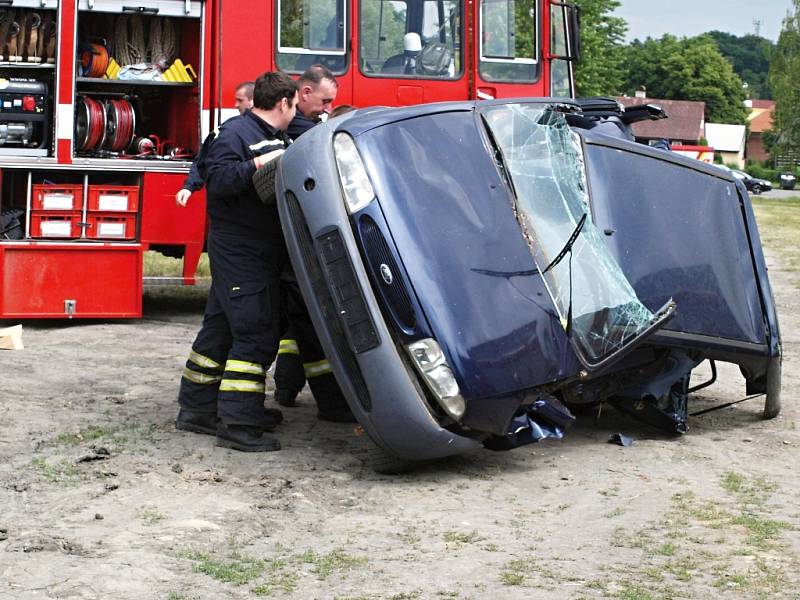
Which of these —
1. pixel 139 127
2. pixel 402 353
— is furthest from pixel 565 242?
pixel 139 127

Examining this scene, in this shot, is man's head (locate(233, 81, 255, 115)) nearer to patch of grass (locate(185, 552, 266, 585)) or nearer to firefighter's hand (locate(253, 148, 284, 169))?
firefighter's hand (locate(253, 148, 284, 169))

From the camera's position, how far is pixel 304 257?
5695mm

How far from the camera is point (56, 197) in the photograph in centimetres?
1014

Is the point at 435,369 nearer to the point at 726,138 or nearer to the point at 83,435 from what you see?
the point at 83,435

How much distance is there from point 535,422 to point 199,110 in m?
5.31

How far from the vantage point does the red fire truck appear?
10062 millimetres

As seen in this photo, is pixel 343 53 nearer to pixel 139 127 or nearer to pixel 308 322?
pixel 139 127

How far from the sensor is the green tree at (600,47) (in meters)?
56.4

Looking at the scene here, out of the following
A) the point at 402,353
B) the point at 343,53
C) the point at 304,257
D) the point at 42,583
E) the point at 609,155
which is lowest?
the point at 42,583

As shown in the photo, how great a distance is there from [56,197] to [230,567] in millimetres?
6360

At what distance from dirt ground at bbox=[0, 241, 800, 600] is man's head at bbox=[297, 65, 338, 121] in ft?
5.47

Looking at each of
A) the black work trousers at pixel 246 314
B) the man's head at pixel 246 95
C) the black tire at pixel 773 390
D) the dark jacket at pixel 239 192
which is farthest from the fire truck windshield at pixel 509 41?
A: the black work trousers at pixel 246 314

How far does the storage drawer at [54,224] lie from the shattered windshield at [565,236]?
502 cm

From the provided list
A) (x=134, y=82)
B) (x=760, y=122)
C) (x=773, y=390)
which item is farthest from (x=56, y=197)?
(x=760, y=122)
